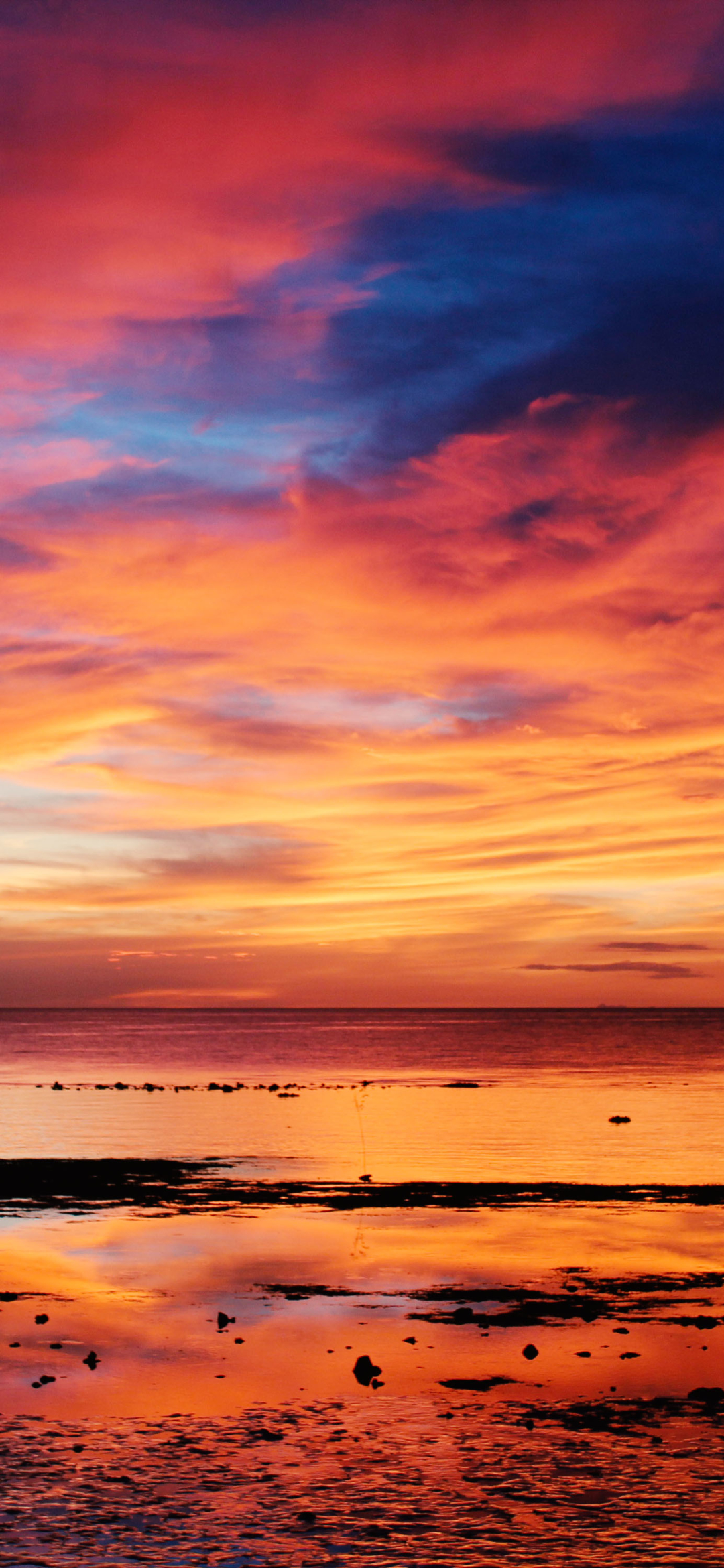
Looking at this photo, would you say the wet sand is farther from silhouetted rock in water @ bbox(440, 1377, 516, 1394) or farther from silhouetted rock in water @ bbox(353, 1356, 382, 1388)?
silhouetted rock in water @ bbox(353, 1356, 382, 1388)

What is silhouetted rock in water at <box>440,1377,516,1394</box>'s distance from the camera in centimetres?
1917

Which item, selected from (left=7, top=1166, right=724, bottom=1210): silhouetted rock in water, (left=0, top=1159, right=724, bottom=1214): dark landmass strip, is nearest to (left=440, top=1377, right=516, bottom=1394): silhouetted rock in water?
(left=7, top=1166, right=724, bottom=1210): silhouetted rock in water

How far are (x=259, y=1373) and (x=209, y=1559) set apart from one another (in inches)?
271

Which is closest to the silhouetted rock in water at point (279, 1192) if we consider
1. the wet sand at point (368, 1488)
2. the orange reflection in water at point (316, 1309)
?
the orange reflection in water at point (316, 1309)

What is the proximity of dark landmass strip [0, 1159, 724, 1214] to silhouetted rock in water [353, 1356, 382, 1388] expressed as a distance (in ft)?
57.3

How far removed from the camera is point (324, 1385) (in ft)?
63.4

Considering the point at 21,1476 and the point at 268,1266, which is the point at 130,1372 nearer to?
the point at 21,1476

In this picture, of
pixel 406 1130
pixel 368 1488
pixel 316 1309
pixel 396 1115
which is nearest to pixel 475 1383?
pixel 368 1488

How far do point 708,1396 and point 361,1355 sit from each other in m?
5.58

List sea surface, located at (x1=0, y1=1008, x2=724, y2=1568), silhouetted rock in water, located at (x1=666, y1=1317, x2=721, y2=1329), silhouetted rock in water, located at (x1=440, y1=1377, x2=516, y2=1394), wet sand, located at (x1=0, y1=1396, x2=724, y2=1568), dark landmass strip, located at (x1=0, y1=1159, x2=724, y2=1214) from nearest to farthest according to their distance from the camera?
1. wet sand, located at (x1=0, y1=1396, x2=724, y2=1568)
2. sea surface, located at (x1=0, y1=1008, x2=724, y2=1568)
3. silhouetted rock in water, located at (x1=440, y1=1377, x2=516, y2=1394)
4. silhouetted rock in water, located at (x1=666, y1=1317, x2=721, y2=1329)
5. dark landmass strip, located at (x1=0, y1=1159, x2=724, y2=1214)

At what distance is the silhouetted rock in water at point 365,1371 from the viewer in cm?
1942

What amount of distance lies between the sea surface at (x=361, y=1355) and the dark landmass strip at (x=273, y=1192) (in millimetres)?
187

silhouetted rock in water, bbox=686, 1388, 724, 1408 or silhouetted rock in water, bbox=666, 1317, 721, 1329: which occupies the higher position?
silhouetted rock in water, bbox=666, 1317, 721, 1329

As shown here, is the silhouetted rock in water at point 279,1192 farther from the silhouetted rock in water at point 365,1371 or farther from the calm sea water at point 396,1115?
the silhouetted rock in water at point 365,1371
